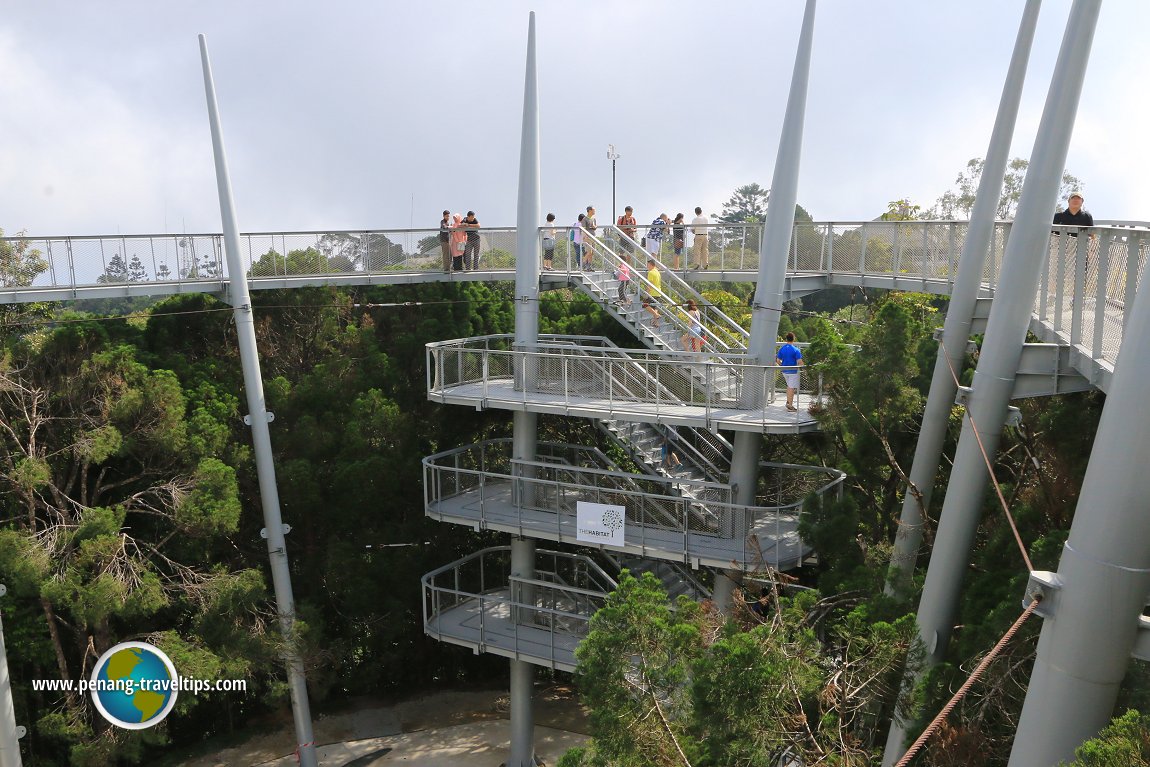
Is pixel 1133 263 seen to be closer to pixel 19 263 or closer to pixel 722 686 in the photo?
pixel 722 686

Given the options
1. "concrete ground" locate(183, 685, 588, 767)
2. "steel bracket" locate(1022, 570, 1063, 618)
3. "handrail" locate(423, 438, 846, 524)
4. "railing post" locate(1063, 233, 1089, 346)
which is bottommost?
"concrete ground" locate(183, 685, 588, 767)

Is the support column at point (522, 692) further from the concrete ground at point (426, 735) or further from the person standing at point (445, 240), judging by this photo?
the person standing at point (445, 240)

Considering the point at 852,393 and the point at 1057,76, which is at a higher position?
the point at 1057,76

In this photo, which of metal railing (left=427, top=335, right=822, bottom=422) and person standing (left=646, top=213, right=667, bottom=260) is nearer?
metal railing (left=427, top=335, right=822, bottom=422)

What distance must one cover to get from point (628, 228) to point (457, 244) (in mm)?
4806

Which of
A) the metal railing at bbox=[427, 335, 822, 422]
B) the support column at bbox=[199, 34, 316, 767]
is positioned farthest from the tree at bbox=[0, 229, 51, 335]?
the metal railing at bbox=[427, 335, 822, 422]

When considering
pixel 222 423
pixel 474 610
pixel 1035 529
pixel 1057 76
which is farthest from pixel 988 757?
pixel 222 423

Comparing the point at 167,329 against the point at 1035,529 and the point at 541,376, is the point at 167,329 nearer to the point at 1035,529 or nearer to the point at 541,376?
the point at 541,376

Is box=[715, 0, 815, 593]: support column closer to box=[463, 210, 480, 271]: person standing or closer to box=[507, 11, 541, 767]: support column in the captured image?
box=[507, 11, 541, 767]: support column

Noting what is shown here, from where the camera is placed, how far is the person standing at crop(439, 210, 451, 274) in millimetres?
23656

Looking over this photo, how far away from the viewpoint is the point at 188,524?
19.5 meters

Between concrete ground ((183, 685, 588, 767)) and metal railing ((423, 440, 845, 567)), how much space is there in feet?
19.6

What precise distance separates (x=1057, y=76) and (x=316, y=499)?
60.8ft

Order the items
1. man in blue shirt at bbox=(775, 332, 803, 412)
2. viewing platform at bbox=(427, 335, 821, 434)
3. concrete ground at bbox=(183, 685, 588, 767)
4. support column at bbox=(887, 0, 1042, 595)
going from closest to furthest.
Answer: support column at bbox=(887, 0, 1042, 595) < viewing platform at bbox=(427, 335, 821, 434) < man in blue shirt at bbox=(775, 332, 803, 412) < concrete ground at bbox=(183, 685, 588, 767)
